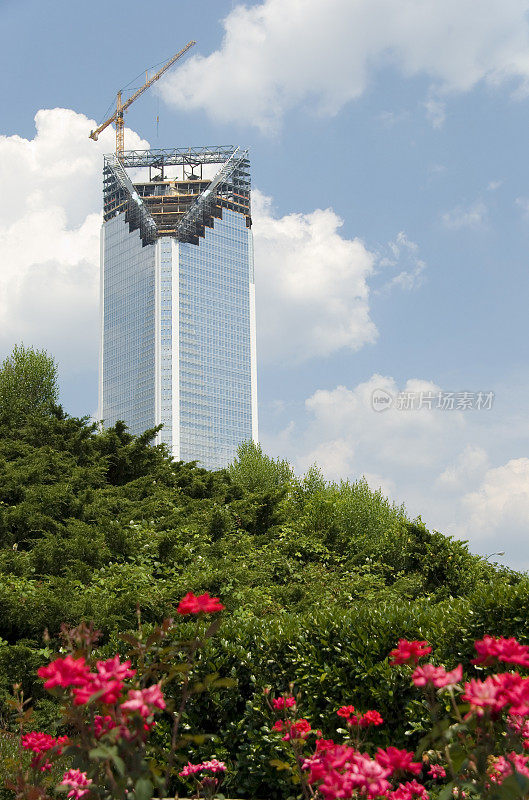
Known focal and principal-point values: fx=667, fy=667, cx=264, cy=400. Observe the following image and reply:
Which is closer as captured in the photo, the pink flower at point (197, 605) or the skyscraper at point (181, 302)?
the pink flower at point (197, 605)

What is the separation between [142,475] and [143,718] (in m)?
12.8

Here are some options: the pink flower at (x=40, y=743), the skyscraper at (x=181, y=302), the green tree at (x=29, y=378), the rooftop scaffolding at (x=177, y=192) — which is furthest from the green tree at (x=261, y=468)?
the rooftop scaffolding at (x=177, y=192)

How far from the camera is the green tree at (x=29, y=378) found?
3067cm

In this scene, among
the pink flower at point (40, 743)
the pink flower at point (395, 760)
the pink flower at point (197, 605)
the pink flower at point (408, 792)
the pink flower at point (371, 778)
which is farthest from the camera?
the pink flower at point (40, 743)

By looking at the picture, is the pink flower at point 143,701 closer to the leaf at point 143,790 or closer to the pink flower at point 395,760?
the leaf at point 143,790

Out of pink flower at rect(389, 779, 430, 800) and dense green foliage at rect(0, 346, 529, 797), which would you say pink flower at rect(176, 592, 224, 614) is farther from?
dense green foliage at rect(0, 346, 529, 797)

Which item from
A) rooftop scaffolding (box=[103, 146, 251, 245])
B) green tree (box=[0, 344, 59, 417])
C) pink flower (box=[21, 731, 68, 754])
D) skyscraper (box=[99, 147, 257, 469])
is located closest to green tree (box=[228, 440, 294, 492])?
green tree (box=[0, 344, 59, 417])

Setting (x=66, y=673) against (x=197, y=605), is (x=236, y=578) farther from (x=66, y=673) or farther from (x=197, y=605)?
(x=66, y=673)

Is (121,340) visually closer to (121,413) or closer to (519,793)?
(121,413)

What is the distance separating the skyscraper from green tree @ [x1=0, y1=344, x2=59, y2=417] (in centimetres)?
9024

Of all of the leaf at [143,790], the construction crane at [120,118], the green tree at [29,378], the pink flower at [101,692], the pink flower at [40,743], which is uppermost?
the construction crane at [120,118]

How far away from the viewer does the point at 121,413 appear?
133 metres

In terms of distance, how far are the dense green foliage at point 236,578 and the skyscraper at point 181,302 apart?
355ft

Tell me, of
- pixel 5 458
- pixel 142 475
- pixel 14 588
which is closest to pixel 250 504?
pixel 142 475
